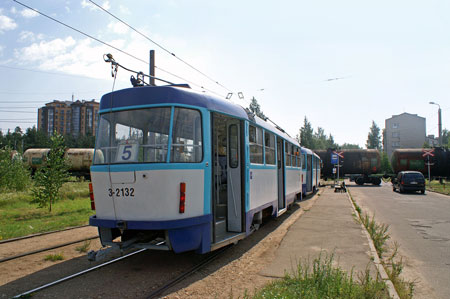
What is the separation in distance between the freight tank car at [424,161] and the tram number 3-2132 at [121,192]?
34588mm

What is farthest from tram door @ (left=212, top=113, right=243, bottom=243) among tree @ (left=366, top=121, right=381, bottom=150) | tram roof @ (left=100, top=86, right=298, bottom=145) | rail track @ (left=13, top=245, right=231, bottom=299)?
tree @ (left=366, top=121, right=381, bottom=150)

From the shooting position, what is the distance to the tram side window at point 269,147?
29.0ft

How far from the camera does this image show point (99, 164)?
573 cm

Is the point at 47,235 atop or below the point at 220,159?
below

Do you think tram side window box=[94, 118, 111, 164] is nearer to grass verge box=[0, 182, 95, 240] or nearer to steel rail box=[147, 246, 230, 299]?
steel rail box=[147, 246, 230, 299]

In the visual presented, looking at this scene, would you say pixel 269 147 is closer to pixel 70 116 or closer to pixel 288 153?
pixel 288 153

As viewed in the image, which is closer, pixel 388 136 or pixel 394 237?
pixel 394 237

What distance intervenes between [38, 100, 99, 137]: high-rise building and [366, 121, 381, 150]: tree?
90.8 m

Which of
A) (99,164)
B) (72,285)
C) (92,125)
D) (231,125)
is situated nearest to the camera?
(72,285)

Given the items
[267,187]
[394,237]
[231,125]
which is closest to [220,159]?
[231,125]

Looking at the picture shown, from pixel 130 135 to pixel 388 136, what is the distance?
8753 cm

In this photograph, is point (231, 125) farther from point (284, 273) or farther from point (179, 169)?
point (284, 273)

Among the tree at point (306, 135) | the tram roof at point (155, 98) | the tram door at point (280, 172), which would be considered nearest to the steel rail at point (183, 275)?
the tram roof at point (155, 98)

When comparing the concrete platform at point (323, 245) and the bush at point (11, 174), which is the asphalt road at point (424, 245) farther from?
the bush at point (11, 174)
